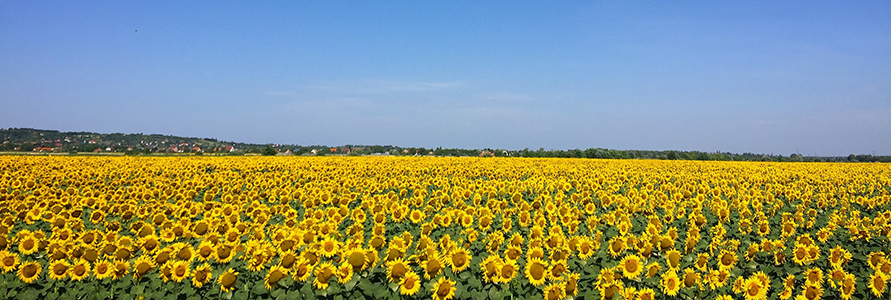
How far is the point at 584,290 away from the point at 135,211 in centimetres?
851

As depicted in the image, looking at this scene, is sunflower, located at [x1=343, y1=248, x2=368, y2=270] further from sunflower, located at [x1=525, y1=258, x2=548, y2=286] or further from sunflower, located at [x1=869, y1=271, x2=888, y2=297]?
sunflower, located at [x1=869, y1=271, x2=888, y2=297]

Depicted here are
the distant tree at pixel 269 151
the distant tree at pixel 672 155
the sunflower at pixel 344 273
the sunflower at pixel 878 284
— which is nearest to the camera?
the sunflower at pixel 344 273

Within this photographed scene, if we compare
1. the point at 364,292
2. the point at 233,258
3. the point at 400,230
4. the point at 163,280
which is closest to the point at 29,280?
the point at 163,280

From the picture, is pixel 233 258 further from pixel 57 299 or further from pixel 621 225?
pixel 621 225

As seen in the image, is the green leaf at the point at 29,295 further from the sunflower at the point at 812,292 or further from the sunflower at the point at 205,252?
the sunflower at the point at 812,292

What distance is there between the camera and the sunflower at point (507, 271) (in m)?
5.51

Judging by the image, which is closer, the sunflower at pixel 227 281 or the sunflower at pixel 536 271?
the sunflower at pixel 227 281

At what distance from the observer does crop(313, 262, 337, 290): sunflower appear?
5.32 metres

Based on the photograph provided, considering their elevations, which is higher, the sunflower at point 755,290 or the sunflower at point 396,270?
the sunflower at point 396,270

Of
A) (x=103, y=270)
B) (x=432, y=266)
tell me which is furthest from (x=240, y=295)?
(x=432, y=266)

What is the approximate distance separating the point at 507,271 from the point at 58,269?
5708 millimetres

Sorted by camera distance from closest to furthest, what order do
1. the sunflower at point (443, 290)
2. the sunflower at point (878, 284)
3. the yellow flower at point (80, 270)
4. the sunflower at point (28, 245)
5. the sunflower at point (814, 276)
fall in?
the sunflower at point (443, 290) → the yellow flower at point (80, 270) → the sunflower at point (878, 284) → the sunflower at point (814, 276) → the sunflower at point (28, 245)

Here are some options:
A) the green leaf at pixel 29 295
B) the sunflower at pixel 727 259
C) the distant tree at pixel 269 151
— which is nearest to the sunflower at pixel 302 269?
the green leaf at pixel 29 295

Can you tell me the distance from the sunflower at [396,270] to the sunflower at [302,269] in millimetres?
914
